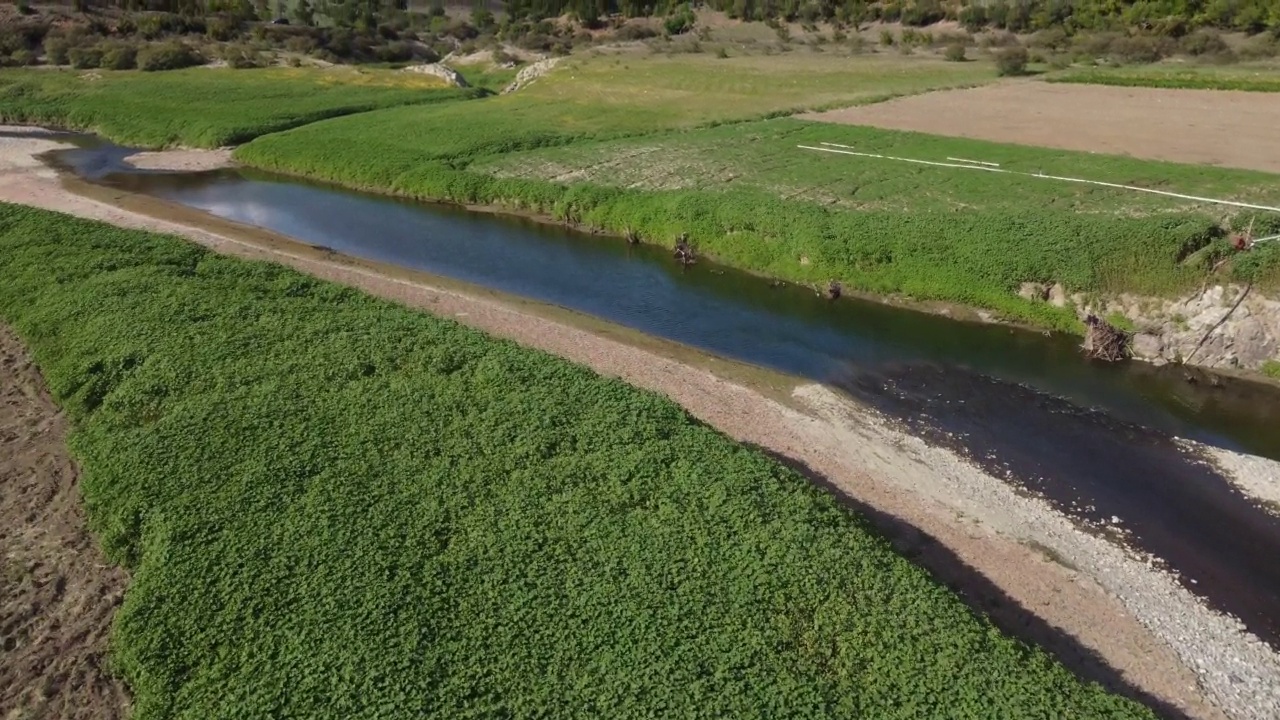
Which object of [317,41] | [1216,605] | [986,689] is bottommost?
[1216,605]

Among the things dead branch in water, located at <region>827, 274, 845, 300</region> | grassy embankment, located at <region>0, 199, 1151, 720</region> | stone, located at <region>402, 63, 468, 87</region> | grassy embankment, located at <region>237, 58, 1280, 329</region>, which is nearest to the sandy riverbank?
grassy embankment, located at <region>0, 199, 1151, 720</region>

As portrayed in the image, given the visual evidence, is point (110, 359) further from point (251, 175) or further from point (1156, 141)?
point (1156, 141)

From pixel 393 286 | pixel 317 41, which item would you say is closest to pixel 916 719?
pixel 393 286

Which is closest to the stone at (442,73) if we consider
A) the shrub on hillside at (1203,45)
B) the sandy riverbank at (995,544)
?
the sandy riverbank at (995,544)

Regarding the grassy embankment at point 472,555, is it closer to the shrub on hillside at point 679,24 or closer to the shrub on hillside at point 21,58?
the shrub on hillside at point 21,58

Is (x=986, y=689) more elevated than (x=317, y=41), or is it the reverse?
(x=317, y=41)

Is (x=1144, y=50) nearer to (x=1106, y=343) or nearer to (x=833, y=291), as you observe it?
(x=833, y=291)
